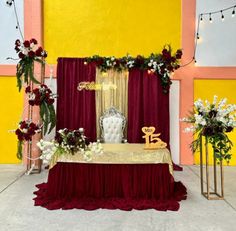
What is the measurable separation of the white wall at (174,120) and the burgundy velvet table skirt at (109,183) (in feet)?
9.33

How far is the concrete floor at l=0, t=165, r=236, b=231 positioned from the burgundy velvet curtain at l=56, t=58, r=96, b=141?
2106mm

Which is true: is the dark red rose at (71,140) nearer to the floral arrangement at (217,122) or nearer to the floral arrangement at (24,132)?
the floral arrangement at (217,122)

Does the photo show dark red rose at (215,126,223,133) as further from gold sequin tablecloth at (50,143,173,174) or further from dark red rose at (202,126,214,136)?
gold sequin tablecloth at (50,143,173,174)

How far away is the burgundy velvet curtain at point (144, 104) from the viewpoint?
21.6 ft

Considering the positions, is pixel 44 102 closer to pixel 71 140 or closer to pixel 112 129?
pixel 112 129

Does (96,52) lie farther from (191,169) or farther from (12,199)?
(12,199)

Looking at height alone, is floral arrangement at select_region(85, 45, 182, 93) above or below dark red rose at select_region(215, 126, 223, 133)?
above

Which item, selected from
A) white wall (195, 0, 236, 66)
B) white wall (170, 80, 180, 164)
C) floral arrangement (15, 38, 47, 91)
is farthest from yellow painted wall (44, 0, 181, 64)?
floral arrangement (15, 38, 47, 91)

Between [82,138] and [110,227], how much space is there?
1.37 metres

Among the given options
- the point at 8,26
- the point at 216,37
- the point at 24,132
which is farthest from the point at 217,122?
the point at 8,26

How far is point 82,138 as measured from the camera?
437 centimetres

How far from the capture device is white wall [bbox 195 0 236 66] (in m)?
7.05

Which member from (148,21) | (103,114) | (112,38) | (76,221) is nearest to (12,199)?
(76,221)

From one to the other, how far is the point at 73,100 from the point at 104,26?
1.84 metres
